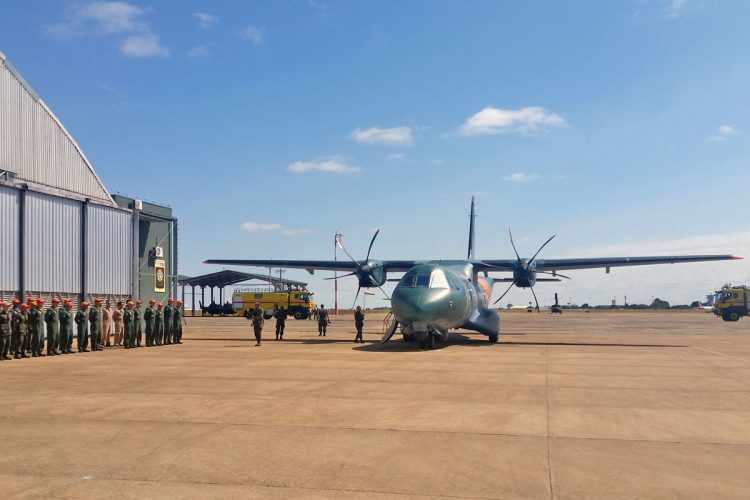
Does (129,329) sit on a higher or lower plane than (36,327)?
lower

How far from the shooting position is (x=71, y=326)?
67.5 feet

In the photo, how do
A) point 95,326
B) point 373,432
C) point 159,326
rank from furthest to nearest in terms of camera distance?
point 159,326 < point 95,326 < point 373,432

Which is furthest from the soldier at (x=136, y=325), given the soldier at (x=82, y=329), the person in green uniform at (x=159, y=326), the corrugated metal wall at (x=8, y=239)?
the corrugated metal wall at (x=8, y=239)

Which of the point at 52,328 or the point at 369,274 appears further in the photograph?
the point at 369,274

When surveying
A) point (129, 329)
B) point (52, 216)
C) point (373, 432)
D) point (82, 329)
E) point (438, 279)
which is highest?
point (52, 216)

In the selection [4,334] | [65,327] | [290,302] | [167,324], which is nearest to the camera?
[4,334]

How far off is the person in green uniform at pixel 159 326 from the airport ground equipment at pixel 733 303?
49349 mm

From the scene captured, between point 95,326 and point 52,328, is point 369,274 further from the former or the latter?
point 52,328

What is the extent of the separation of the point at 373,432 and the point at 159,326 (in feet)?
58.2

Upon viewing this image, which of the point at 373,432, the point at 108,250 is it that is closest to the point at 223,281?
the point at 108,250

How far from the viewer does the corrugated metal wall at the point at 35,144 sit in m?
27.8

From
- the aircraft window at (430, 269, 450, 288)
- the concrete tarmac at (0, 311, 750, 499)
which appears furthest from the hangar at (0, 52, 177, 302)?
the aircraft window at (430, 269, 450, 288)

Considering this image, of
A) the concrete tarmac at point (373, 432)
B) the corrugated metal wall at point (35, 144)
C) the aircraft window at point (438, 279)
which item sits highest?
the corrugated metal wall at point (35, 144)

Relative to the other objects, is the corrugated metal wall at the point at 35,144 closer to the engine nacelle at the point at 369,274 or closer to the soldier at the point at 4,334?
the soldier at the point at 4,334
